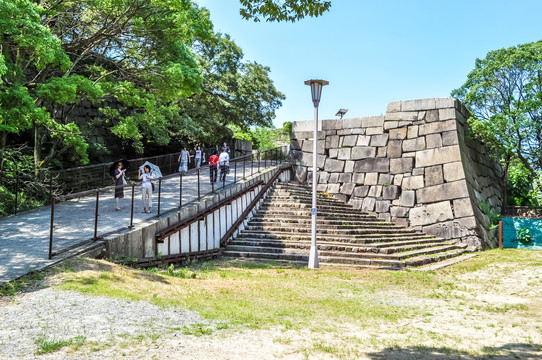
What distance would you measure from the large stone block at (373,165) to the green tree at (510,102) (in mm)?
3575

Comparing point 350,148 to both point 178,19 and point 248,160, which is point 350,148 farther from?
point 178,19

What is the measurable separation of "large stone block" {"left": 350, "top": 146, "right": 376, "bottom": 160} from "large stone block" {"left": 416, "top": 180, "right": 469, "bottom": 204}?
2.63 metres

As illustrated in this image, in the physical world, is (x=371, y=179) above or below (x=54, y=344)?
above

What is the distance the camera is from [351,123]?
18359 millimetres

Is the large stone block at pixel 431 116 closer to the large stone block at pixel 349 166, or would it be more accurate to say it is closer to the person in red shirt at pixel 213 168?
the large stone block at pixel 349 166

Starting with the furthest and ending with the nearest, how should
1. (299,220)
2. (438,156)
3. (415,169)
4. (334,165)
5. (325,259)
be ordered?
1. (334,165)
2. (415,169)
3. (438,156)
4. (299,220)
5. (325,259)

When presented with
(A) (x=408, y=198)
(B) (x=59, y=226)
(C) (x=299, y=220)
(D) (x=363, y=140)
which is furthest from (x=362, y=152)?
(B) (x=59, y=226)

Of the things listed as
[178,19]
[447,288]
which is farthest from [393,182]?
[178,19]

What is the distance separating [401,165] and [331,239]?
5756 mm

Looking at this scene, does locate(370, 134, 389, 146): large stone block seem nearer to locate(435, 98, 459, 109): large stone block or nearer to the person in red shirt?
locate(435, 98, 459, 109): large stone block

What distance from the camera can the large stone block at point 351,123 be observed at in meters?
18.2

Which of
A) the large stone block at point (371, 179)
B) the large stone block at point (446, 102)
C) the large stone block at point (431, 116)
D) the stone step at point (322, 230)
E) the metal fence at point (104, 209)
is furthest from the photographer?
the large stone block at point (371, 179)

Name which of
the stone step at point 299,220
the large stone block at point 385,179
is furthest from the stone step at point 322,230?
Answer: the large stone block at point 385,179

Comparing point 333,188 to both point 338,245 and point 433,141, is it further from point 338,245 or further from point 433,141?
point 338,245
